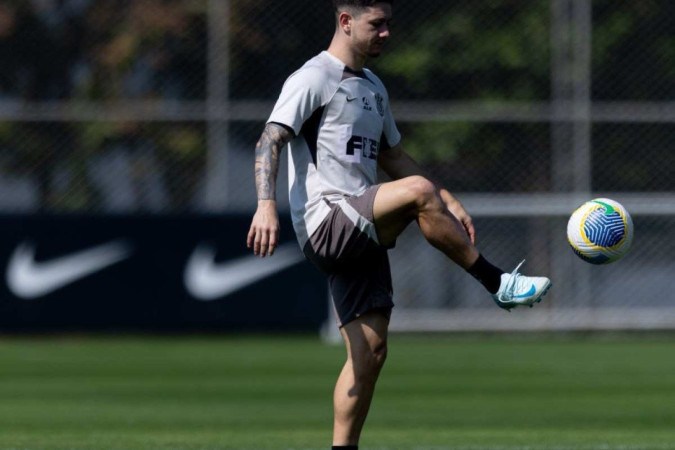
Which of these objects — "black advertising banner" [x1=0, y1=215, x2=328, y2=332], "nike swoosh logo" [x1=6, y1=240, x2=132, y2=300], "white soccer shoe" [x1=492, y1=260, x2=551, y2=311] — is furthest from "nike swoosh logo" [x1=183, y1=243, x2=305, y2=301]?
"white soccer shoe" [x1=492, y1=260, x2=551, y2=311]

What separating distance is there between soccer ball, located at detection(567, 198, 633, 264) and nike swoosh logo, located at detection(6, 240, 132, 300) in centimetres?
1013

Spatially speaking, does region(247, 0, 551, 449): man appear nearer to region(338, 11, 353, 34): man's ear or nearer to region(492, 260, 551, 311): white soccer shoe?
region(338, 11, 353, 34): man's ear

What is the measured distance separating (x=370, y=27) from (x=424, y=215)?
101 cm

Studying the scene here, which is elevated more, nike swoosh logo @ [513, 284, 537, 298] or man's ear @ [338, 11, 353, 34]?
man's ear @ [338, 11, 353, 34]

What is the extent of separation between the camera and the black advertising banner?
16625mm

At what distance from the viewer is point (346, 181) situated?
6910mm

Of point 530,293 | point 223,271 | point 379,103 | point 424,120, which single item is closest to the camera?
point 530,293

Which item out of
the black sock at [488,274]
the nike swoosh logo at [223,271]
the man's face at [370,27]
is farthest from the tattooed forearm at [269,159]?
the nike swoosh logo at [223,271]

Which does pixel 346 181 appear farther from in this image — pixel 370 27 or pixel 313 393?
pixel 313 393

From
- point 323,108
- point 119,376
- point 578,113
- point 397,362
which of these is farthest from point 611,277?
point 323,108

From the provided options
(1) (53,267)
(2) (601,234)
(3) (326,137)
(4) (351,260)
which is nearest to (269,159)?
(3) (326,137)

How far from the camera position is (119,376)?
12.9 meters

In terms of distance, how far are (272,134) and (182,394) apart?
525 centimetres

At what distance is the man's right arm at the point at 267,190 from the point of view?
6375 mm
